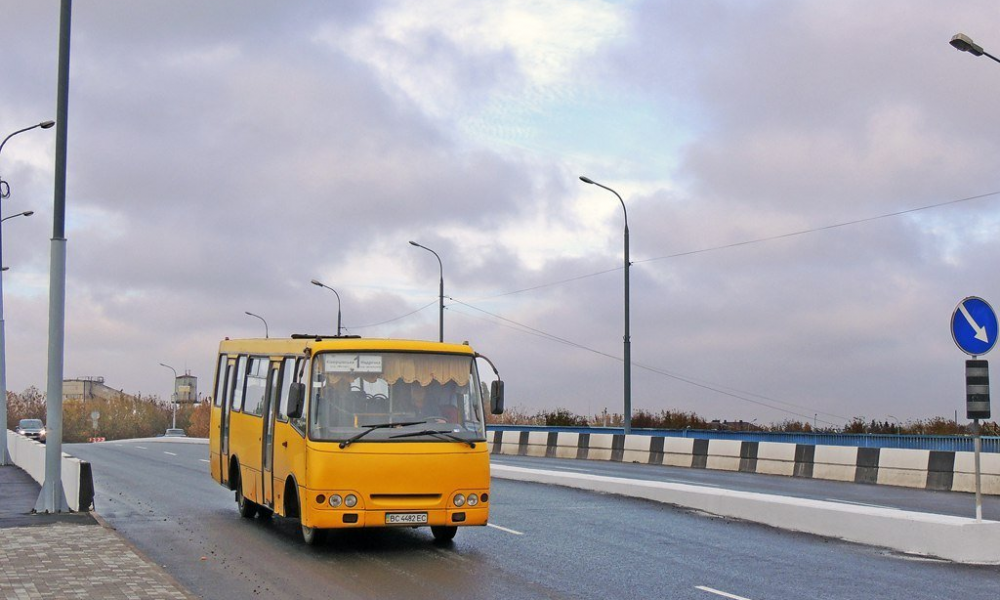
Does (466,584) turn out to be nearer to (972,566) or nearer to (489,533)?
(489,533)

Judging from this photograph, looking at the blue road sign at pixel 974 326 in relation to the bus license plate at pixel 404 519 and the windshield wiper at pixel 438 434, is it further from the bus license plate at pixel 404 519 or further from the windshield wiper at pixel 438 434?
the bus license plate at pixel 404 519

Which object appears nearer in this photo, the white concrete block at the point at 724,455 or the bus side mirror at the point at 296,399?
the bus side mirror at the point at 296,399

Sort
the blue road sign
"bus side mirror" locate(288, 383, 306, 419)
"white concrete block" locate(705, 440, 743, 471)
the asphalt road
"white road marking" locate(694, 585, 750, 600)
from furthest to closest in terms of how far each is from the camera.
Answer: "white concrete block" locate(705, 440, 743, 471) < the blue road sign < "bus side mirror" locate(288, 383, 306, 419) < the asphalt road < "white road marking" locate(694, 585, 750, 600)

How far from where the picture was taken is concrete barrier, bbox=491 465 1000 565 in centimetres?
1248

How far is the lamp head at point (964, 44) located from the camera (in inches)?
731

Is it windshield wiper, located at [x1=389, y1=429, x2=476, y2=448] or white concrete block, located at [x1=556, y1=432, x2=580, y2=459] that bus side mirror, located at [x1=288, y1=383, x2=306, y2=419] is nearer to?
windshield wiper, located at [x1=389, y1=429, x2=476, y2=448]

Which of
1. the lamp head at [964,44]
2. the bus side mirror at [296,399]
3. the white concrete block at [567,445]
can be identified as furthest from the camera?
the white concrete block at [567,445]

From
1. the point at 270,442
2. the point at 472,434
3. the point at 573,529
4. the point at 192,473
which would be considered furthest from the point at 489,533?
the point at 192,473

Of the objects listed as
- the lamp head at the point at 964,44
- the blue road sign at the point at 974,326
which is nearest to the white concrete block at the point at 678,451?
the lamp head at the point at 964,44

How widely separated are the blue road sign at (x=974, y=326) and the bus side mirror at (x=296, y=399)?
7921 millimetres

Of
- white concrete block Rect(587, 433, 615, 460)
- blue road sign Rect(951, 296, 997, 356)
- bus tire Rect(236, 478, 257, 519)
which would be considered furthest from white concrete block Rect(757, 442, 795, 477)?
bus tire Rect(236, 478, 257, 519)

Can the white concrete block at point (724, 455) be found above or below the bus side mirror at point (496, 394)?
below

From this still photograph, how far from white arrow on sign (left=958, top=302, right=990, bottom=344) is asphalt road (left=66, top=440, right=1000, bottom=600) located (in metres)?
2.94

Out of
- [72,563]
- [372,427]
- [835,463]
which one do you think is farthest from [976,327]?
[835,463]
